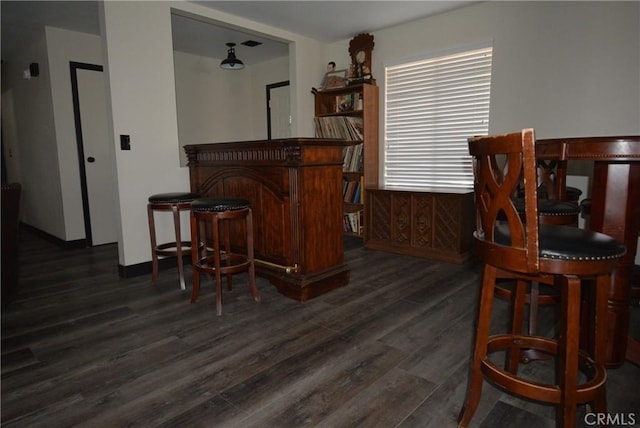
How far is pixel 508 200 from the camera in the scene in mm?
1135

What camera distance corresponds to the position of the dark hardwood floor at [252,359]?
142cm

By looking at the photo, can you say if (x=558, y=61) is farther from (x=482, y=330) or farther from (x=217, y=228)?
(x=217, y=228)

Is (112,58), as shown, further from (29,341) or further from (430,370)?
(430,370)

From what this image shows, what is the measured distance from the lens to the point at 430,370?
1685 millimetres

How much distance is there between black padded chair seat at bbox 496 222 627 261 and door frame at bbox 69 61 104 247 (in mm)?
4397

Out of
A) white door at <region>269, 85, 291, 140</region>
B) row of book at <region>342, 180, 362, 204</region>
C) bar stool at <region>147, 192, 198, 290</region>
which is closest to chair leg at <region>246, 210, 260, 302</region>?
bar stool at <region>147, 192, 198, 290</region>

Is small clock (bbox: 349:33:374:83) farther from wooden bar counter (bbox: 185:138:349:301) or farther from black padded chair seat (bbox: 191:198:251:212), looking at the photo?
black padded chair seat (bbox: 191:198:251:212)

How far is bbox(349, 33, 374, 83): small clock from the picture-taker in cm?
412

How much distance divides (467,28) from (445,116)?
2.61 ft

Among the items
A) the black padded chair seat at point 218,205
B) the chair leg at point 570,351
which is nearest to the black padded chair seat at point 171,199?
the black padded chair seat at point 218,205

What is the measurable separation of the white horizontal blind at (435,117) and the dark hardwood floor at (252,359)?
4.55 feet

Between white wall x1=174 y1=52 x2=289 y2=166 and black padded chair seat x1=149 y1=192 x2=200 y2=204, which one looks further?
white wall x1=174 y1=52 x2=289 y2=166

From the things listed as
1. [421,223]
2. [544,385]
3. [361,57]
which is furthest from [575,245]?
[361,57]

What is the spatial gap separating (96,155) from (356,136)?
2936mm
